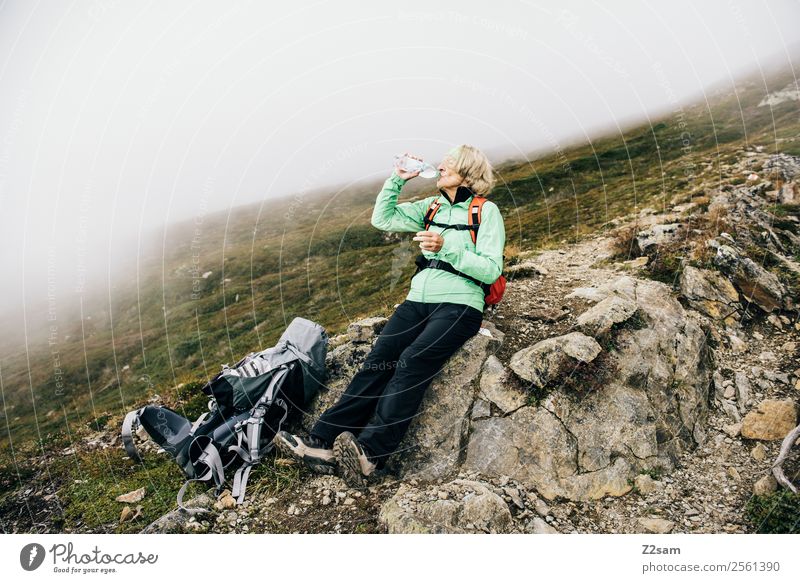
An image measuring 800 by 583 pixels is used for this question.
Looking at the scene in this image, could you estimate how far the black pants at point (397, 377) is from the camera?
4.30 metres

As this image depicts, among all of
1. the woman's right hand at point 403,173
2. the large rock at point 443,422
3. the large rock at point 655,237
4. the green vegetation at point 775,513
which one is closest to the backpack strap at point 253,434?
the large rock at point 443,422

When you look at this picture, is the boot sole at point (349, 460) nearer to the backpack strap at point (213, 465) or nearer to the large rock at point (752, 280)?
the backpack strap at point (213, 465)

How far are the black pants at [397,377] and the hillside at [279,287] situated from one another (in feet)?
2.00

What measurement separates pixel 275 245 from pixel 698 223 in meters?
21.1

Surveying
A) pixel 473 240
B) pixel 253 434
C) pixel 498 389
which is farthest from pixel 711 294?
pixel 253 434

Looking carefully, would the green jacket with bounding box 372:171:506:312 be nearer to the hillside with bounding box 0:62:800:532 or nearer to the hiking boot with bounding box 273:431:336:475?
the hillside with bounding box 0:62:800:532

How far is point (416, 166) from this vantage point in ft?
16.4

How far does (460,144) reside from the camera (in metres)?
5.05

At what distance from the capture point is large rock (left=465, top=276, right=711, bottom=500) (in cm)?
420

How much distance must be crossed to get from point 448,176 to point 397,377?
2.32 metres

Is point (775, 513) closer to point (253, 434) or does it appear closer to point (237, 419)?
point (253, 434)

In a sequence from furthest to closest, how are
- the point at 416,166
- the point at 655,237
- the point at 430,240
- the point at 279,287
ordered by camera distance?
the point at 279,287 → the point at 655,237 → the point at 416,166 → the point at 430,240

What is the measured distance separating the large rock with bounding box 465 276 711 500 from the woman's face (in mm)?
2051

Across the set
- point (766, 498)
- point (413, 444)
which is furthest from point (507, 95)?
point (766, 498)
